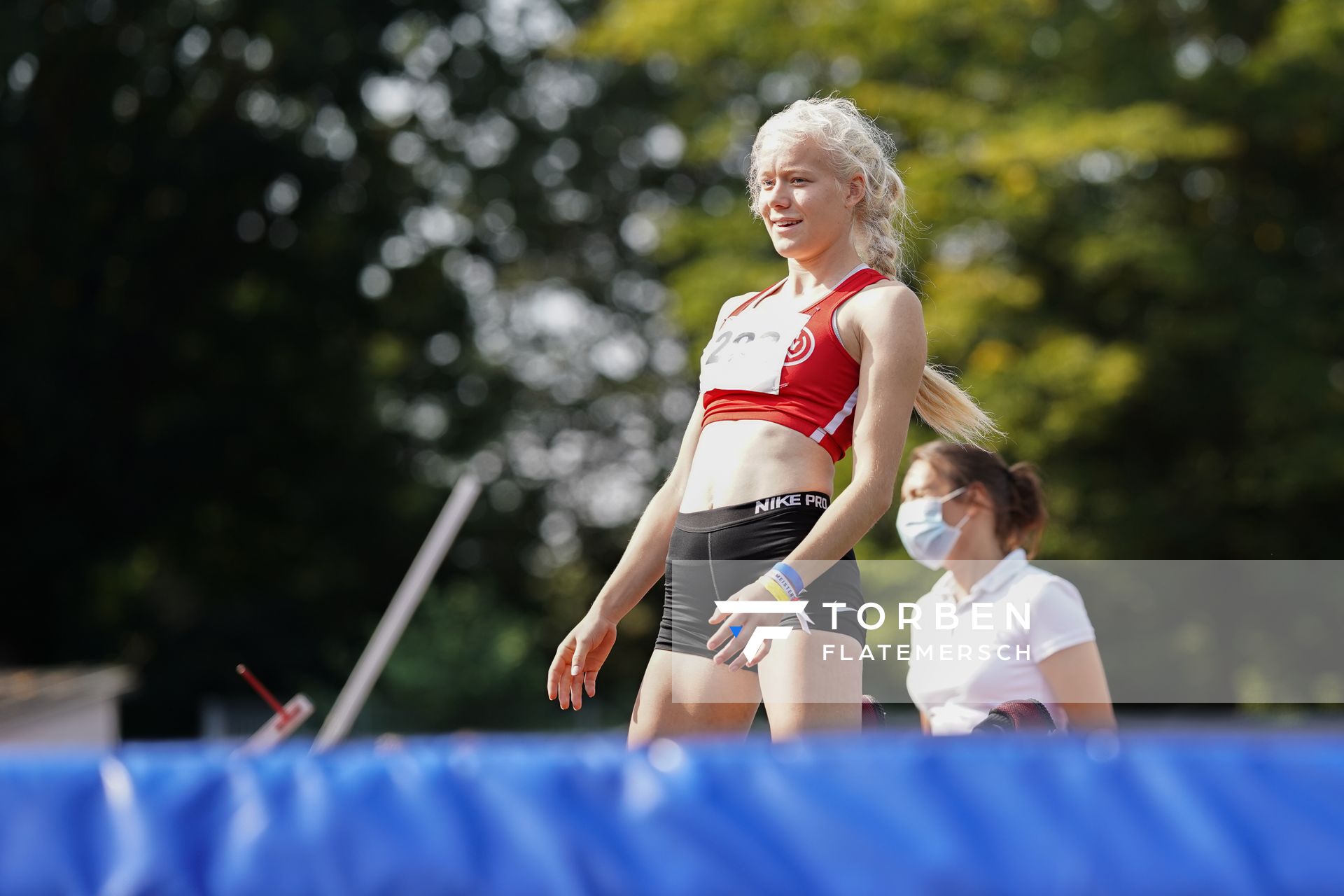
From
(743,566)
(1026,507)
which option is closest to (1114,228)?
(1026,507)

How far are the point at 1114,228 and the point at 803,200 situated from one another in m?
14.7

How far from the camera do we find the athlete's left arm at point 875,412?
2516mm

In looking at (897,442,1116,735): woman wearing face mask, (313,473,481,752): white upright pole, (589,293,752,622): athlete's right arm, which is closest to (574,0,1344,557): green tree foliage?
(313,473,481,752): white upright pole

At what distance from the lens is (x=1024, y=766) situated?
1.39 m

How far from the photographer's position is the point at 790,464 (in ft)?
8.77

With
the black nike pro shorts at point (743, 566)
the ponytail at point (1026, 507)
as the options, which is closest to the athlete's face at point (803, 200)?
the black nike pro shorts at point (743, 566)

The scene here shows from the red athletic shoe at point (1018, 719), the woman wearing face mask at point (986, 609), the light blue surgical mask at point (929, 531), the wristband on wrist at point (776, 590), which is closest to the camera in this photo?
the wristband on wrist at point (776, 590)

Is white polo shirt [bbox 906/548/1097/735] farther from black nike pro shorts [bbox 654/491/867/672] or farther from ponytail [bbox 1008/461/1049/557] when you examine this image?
black nike pro shorts [bbox 654/491/867/672]

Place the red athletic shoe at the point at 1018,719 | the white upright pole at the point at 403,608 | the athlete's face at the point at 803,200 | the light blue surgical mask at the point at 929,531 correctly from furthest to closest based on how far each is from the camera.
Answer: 1. the white upright pole at the point at 403,608
2. the light blue surgical mask at the point at 929,531
3. the red athletic shoe at the point at 1018,719
4. the athlete's face at the point at 803,200

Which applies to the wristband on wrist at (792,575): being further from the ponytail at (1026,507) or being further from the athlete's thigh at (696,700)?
the ponytail at (1026,507)

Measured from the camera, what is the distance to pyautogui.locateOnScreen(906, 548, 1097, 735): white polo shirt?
345cm

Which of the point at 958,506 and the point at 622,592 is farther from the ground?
the point at 958,506

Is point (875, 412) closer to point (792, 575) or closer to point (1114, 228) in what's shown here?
point (792, 575)

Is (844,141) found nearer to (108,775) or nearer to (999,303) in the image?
(108,775)
